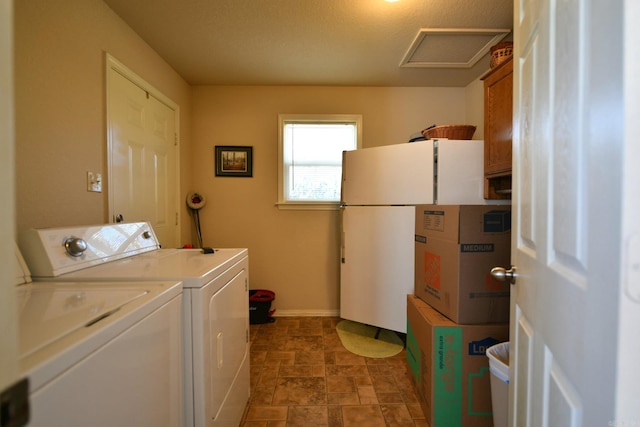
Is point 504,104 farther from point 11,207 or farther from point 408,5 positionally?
point 11,207

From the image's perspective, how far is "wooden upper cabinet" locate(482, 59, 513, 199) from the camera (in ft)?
5.58

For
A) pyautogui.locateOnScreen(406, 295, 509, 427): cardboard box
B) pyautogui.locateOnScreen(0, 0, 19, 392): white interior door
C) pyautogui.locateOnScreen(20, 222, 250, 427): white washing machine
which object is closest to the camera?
pyautogui.locateOnScreen(0, 0, 19, 392): white interior door

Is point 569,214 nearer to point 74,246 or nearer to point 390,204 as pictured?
point 74,246

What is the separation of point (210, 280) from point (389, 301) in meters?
1.63

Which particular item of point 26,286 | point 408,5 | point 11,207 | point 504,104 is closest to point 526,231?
point 11,207

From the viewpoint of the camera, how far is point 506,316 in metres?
1.46

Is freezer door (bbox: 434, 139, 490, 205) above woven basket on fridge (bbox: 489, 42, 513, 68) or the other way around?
the other way around

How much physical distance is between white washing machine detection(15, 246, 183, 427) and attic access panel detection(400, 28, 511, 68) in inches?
93.4

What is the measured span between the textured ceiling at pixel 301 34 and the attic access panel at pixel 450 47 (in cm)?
5

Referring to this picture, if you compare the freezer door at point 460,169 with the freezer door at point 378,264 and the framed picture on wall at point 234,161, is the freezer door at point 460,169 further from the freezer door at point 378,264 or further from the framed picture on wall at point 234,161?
the framed picture on wall at point 234,161

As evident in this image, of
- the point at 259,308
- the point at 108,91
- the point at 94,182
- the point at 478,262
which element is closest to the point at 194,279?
the point at 94,182

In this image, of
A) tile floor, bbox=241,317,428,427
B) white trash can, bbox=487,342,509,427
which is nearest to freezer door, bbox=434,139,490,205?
white trash can, bbox=487,342,509,427

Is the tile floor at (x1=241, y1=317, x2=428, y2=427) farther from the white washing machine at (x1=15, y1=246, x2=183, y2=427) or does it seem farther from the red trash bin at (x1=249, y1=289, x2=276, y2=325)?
the white washing machine at (x1=15, y1=246, x2=183, y2=427)

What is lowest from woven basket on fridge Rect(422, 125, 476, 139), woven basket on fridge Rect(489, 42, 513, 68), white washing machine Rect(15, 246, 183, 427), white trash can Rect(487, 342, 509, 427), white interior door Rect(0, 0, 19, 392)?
white trash can Rect(487, 342, 509, 427)
